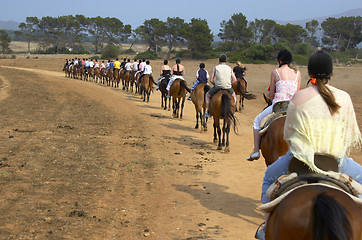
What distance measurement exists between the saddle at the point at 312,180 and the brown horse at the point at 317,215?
146mm

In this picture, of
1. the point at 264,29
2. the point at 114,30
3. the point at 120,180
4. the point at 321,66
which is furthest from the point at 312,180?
the point at 114,30

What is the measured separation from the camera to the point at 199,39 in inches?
2324

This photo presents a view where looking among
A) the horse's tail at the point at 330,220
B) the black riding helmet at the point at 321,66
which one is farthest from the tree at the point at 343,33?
the horse's tail at the point at 330,220

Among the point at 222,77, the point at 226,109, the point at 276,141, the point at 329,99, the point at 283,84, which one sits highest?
the point at 329,99

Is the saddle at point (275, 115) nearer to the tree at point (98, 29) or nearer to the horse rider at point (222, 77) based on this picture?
the horse rider at point (222, 77)

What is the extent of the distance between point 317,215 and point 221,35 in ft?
232

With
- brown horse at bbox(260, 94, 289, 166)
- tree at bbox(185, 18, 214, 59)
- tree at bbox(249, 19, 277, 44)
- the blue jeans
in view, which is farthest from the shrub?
the blue jeans

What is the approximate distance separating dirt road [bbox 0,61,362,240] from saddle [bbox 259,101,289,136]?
59.7 inches

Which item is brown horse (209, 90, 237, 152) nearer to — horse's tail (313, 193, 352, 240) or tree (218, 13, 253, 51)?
horse's tail (313, 193, 352, 240)

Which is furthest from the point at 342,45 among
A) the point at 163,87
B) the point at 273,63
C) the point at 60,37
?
the point at 60,37

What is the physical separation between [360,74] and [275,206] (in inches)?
1531

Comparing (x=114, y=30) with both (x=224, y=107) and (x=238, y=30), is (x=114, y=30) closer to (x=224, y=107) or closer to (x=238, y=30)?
(x=238, y=30)

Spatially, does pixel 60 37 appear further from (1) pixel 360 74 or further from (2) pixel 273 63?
(1) pixel 360 74

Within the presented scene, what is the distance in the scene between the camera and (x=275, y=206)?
3619 millimetres
